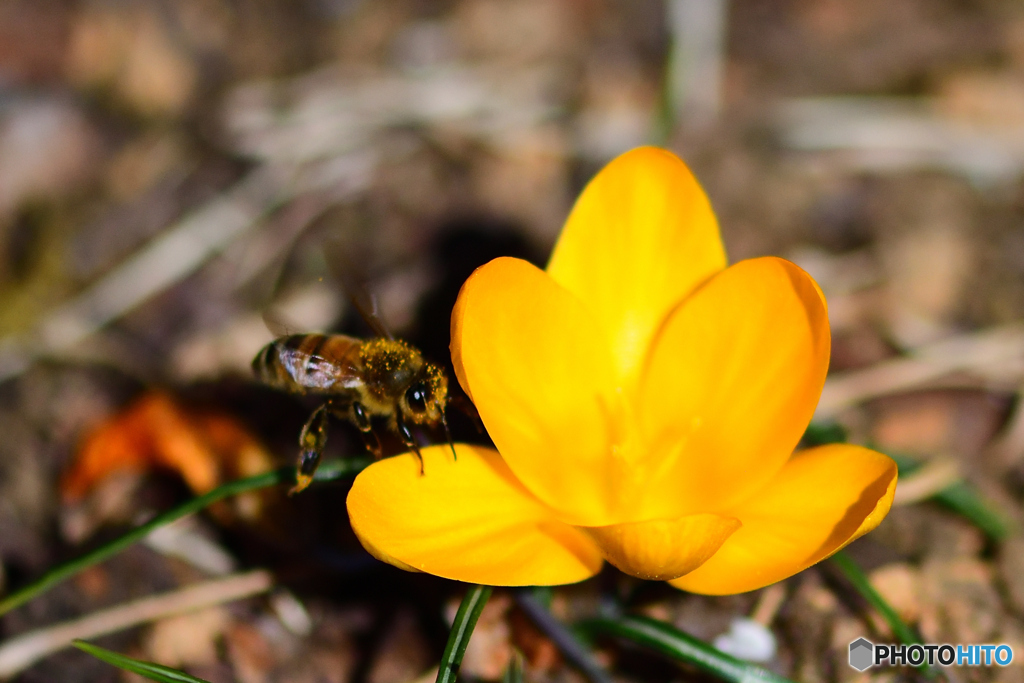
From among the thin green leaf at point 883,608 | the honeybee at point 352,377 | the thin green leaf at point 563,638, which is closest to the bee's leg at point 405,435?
the honeybee at point 352,377

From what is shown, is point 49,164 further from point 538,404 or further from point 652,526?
point 652,526

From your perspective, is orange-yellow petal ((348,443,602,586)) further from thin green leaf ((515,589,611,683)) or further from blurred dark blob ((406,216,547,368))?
blurred dark blob ((406,216,547,368))

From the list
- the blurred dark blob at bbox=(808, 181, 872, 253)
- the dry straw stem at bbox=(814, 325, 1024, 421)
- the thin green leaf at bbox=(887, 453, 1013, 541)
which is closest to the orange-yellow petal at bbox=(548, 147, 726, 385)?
the thin green leaf at bbox=(887, 453, 1013, 541)

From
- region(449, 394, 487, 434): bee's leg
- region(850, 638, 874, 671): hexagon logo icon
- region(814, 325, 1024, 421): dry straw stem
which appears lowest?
region(850, 638, 874, 671): hexagon logo icon

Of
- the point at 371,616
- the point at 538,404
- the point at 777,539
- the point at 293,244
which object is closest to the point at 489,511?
the point at 538,404

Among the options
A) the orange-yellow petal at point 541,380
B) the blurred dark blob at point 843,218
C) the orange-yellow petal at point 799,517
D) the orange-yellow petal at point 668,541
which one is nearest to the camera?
the orange-yellow petal at point 668,541

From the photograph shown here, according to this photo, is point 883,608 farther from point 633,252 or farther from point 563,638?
point 633,252

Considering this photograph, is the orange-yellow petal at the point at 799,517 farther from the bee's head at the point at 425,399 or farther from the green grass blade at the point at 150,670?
the green grass blade at the point at 150,670
